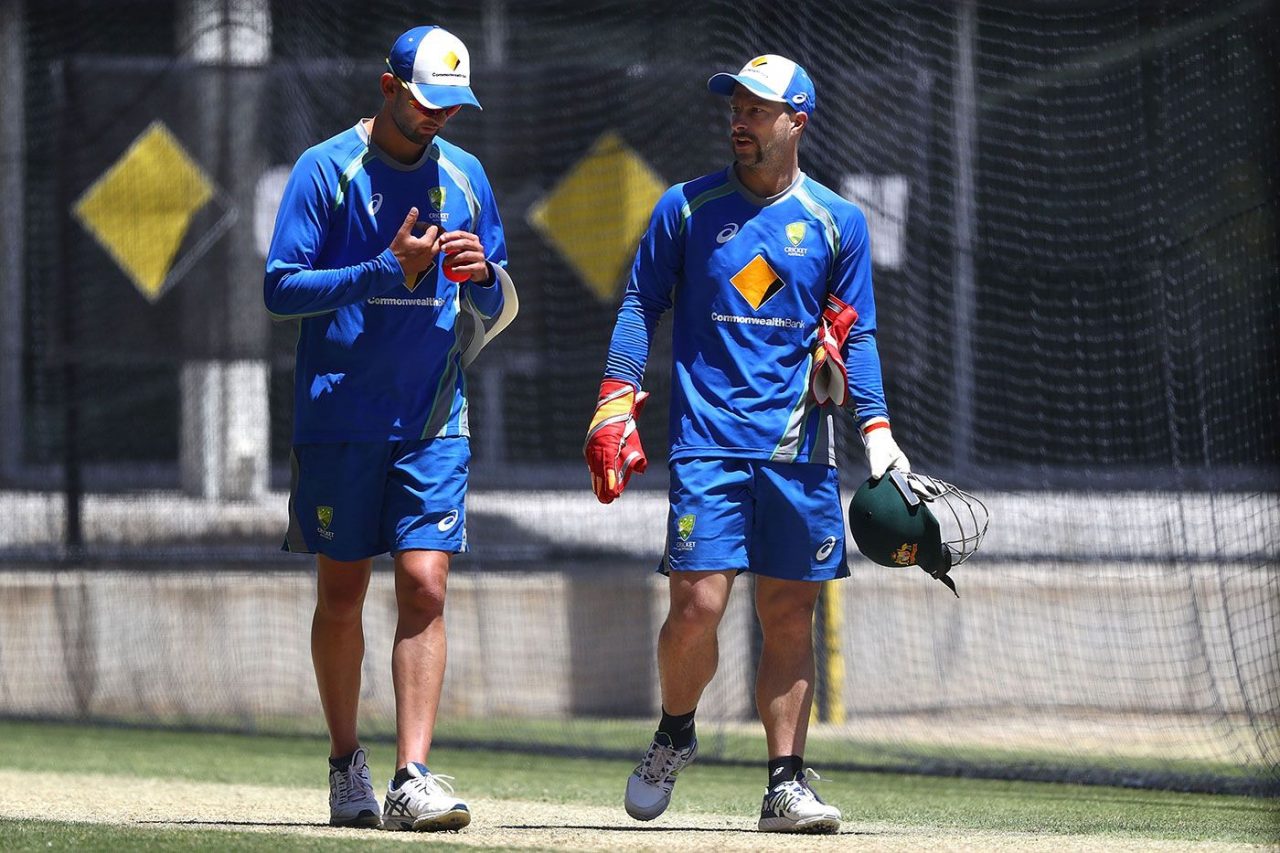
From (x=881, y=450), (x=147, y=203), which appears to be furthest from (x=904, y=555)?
(x=147, y=203)

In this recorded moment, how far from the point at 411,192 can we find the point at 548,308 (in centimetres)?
481

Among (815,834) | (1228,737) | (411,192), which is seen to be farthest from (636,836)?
(1228,737)

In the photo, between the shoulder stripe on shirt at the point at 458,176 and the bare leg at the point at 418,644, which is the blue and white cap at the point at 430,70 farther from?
the bare leg at the point at 418,644

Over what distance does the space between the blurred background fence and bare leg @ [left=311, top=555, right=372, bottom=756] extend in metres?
3.86

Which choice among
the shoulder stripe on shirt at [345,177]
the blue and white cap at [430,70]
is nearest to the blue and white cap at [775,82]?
the blue and white cap at [430,70]

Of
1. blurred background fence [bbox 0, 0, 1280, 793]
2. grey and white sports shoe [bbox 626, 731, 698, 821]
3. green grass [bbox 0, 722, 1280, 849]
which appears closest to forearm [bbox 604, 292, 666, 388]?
grey and white sports shoe [bbox 626, 731, 698, 821]

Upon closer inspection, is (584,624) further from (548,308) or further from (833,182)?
(833,182)

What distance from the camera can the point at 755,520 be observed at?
5.36 metres

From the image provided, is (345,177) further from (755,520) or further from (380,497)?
(755,520)

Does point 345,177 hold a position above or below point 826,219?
above

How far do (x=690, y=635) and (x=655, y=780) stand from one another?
1.38ft

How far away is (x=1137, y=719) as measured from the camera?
31.8 feet

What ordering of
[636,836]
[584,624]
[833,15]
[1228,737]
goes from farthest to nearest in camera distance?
[584,624] < [833,15] < [1228,737] < [636,836]

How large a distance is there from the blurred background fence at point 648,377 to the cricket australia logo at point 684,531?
13.5ft
